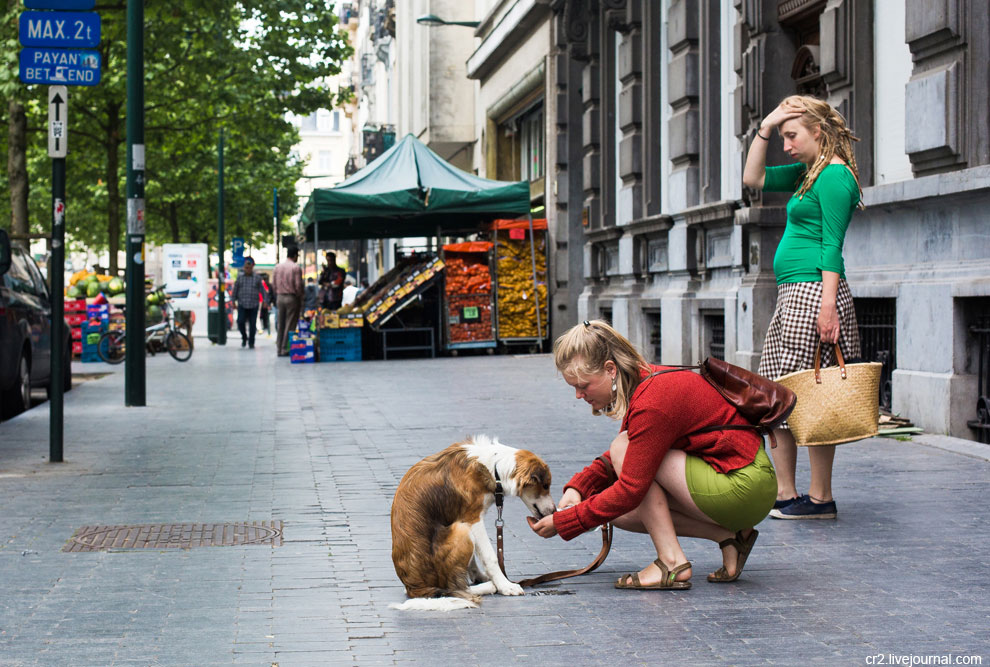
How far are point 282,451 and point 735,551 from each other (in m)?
5.30

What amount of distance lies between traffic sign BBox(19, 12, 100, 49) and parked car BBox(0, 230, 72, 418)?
214 centimetres

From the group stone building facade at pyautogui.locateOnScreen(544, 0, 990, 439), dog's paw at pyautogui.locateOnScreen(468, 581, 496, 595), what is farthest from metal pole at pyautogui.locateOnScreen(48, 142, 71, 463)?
dog's paw at pyautogui.locateOnScreen(468, 581, 496, 595)

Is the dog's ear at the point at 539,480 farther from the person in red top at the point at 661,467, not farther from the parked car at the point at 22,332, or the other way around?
the parked car at the point at 22,332

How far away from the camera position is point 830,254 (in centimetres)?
648

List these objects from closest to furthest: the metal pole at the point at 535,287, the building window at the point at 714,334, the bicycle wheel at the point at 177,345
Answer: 1. the building window at the point at 714,334
2. the metal pole at the point at 535,287
3. the bicycle wheel at the point at 177,345

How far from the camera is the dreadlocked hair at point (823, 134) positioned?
6520 mm

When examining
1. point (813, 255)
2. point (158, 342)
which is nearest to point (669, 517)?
point (813, 255)

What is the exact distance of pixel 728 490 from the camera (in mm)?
4926

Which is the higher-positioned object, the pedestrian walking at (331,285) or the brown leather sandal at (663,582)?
the pedestrian walking at (331,285)

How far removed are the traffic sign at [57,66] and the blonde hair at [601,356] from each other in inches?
228

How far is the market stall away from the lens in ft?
71.2

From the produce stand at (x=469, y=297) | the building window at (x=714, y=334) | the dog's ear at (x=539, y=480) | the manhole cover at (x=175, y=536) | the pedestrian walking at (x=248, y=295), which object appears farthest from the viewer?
the pedestrian walking at (x=248, y=295)

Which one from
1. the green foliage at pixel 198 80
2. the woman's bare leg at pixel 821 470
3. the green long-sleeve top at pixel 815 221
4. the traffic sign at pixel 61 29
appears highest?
the green foliage at pixel 198 80

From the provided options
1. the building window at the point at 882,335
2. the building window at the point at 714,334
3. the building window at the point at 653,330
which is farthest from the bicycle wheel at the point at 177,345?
the building window at the point at 882,335
